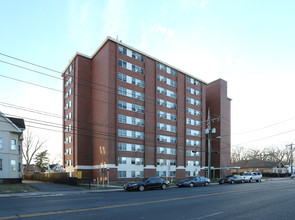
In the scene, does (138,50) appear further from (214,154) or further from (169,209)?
(169,209)

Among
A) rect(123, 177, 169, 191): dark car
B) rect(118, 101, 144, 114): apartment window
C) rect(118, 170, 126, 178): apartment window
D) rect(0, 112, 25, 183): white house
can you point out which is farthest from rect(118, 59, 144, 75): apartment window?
rect(123, 177, 169, 191): dark car

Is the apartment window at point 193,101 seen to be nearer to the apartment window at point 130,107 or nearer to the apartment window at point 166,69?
the apartment window at point 166,69

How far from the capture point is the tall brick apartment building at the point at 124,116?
4238 centimetres

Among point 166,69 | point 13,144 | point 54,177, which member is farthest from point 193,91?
point 13,144

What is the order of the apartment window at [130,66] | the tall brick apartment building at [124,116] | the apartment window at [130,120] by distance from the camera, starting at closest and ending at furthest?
the tall brick apartment building at [124,116], the apartment window at [130,120], the apartment window at [130,66]

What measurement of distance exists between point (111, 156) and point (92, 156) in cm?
623

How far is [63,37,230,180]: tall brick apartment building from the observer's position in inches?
1668

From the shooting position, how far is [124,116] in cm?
4391

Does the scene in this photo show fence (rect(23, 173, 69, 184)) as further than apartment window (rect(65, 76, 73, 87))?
No

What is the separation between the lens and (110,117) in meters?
41.5

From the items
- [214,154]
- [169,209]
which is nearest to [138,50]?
[214,154]

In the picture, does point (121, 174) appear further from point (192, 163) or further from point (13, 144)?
point (192, 163)

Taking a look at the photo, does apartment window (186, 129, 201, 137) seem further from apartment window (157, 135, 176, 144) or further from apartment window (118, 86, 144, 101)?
apartment window (118, 86, 144, 101)

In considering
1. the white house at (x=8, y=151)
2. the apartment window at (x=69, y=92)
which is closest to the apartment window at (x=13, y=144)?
the white house at (x=8, y=151)
